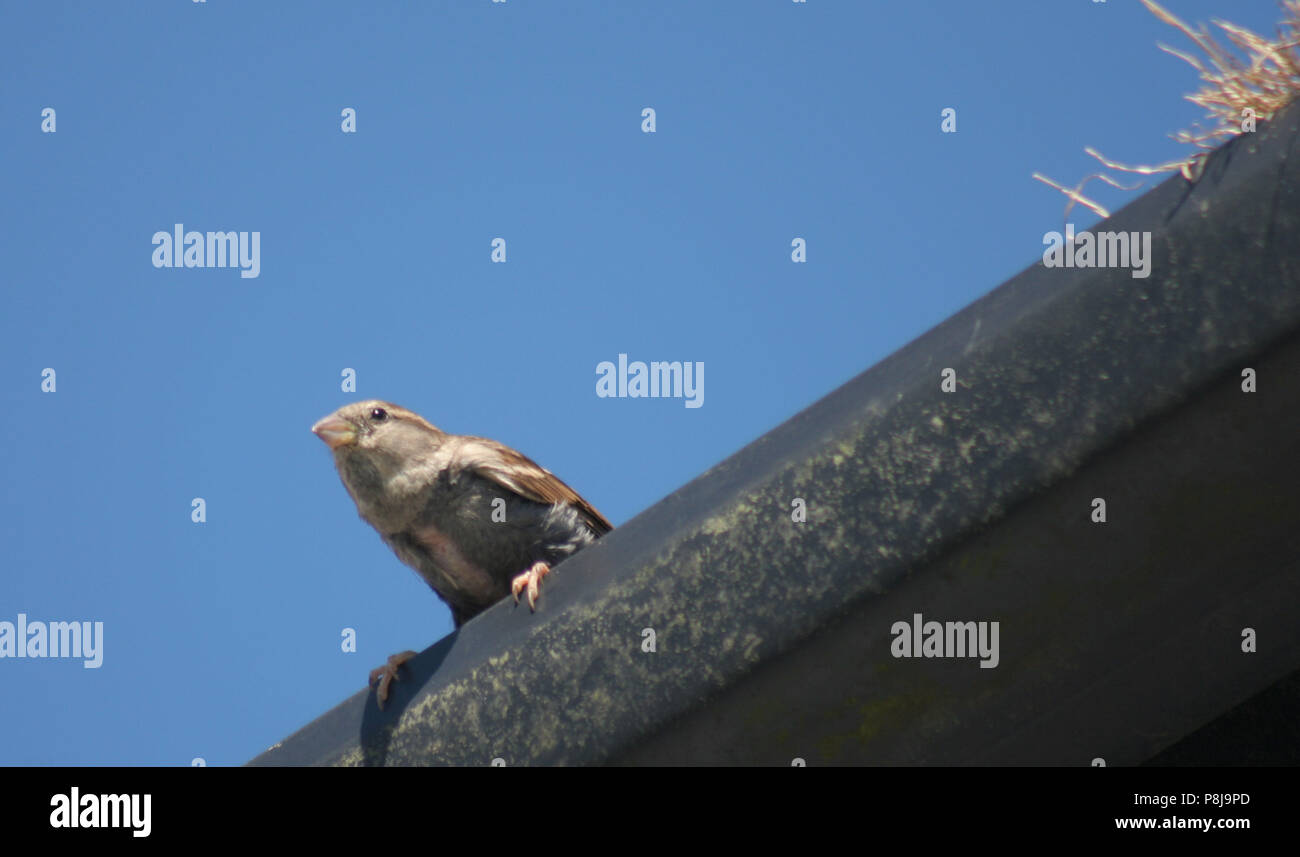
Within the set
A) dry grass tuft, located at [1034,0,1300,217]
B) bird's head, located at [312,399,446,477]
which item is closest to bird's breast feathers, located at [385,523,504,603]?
bird's head, located at [312,399,446,477]

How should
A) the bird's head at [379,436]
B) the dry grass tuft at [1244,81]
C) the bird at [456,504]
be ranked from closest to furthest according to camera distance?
the dry grass tuft at [1244,81]
the bird at [456,504]
the bird's head at [379,436]

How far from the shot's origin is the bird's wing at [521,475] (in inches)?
194

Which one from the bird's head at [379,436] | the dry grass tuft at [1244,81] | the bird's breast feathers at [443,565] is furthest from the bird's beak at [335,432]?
the dry grass tuft at [1244,81]

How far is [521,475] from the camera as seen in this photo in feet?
16.3

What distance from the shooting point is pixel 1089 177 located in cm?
269

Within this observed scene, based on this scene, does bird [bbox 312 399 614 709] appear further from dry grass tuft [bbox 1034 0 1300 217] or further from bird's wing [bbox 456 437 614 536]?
dry grass tuft [bbox 1034 0 1300 217]

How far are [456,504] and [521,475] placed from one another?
326 millimetres

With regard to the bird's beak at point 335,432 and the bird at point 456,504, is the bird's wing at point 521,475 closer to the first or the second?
the bird at point 456,504

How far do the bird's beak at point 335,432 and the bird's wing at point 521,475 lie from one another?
0.53 metres

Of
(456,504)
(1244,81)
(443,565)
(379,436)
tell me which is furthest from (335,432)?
(1244,81)

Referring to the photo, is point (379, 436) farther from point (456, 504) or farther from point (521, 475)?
point (521, 475)
